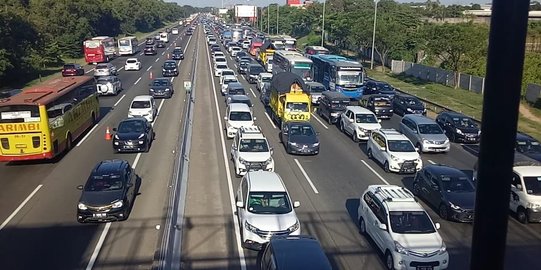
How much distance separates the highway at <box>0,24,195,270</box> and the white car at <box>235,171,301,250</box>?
2598mm

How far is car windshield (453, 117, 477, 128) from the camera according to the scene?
96.7 feet

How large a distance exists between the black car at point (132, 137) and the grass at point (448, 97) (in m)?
20.6

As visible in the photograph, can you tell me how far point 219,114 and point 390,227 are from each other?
23.6 m

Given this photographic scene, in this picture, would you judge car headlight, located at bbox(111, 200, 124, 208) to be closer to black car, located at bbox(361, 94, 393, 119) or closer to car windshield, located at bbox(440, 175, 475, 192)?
car windshield, located at bbox(440, 175, 475, 192)

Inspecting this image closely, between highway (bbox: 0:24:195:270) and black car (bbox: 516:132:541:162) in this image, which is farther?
black car (bbox: 516:132:541:162)

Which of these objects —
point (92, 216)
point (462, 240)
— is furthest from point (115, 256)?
point (462, 240)

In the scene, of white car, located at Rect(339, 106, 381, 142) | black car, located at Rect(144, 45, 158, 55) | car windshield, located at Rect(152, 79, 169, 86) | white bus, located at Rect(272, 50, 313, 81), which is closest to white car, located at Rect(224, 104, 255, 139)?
white car, located at Rect(339, 106, 381, 142)

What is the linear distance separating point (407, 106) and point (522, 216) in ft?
65.6

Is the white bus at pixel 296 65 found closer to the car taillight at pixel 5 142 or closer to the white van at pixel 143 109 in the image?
the white van at pixel 143 109

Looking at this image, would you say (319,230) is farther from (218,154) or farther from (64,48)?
(64,48)

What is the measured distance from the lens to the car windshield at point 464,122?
2946 centimetres

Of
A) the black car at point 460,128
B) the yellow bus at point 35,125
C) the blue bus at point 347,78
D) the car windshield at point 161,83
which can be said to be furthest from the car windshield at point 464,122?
the car windshield at point 161,83

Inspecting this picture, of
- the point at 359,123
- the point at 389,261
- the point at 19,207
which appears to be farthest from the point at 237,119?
the point at 389,261

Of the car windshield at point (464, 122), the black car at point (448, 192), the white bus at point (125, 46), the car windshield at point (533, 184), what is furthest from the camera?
the white bus at point (125, 46)
